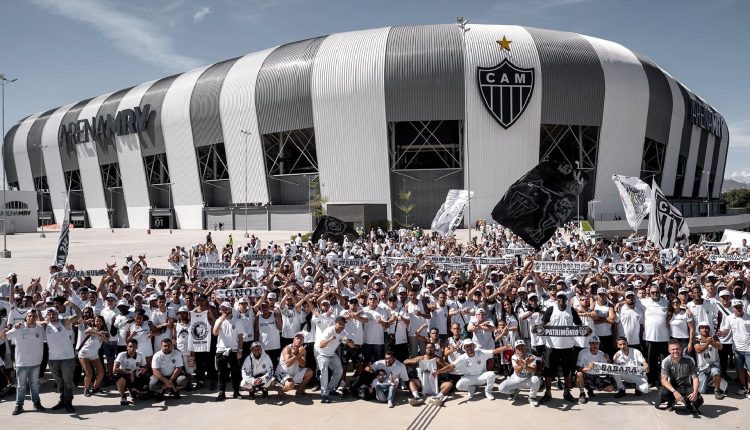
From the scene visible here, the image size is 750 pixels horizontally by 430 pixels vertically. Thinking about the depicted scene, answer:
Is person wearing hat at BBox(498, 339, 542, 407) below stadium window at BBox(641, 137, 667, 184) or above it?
below

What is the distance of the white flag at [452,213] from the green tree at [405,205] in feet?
89.7

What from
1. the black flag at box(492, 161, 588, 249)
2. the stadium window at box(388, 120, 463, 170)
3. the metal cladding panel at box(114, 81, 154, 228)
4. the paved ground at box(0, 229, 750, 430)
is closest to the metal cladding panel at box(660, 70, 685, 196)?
the stadium window at box(388, 120, 463, 170)

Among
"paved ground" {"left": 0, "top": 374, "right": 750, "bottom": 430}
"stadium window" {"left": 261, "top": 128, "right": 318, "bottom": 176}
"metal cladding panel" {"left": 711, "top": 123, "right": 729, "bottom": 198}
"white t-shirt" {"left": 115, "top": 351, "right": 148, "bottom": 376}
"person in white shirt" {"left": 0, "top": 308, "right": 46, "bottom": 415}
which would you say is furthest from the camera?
"metal cladding panel" {"left": 711, "top": 123, "right": 729, "bottom": 198}

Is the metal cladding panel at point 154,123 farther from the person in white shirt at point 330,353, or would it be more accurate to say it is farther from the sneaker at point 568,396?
the sneaker at point 568,396

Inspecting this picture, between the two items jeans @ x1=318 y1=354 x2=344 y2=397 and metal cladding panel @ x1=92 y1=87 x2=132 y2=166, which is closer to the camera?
jeans @ x1=318 y1=354 x2=344 y2=397

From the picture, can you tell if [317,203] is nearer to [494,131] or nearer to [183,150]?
[494,131]

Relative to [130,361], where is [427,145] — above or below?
above

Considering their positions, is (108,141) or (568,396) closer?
(568,396)

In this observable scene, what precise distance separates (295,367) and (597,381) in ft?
17.4

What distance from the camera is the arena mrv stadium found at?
51.4 metres

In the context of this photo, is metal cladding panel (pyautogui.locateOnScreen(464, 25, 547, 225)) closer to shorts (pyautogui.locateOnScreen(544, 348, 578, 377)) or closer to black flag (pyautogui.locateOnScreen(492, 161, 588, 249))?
black flag (pyautogui.locateOnScreen(492, 161, 588, 249))

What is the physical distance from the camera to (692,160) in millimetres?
69250

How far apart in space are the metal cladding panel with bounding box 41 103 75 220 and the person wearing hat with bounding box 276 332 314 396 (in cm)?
8239

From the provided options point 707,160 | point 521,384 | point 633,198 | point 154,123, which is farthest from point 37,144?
point 707,160
